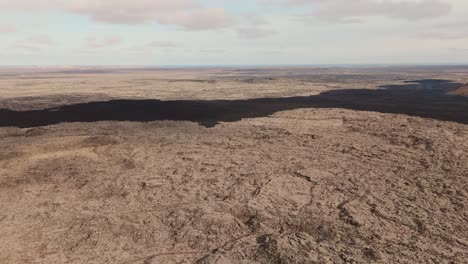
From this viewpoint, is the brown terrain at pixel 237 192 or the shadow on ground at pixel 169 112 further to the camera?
the shadow on ground at pixel 169 112

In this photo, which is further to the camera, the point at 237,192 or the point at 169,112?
the point at 169,112

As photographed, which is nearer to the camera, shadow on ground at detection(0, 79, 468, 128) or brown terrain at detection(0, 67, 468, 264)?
brown terrain at detection(0, 67, 468, 264)

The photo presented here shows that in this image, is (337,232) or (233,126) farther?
(233,126)

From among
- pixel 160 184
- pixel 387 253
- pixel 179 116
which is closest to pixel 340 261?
pixel 387 253

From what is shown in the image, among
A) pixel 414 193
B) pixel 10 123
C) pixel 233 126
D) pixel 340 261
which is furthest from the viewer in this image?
pixel 10 123

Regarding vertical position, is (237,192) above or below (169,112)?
below

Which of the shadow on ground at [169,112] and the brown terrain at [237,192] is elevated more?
the shadow on ground at [169,112]

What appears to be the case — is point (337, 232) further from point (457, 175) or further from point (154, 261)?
point (457, 175)

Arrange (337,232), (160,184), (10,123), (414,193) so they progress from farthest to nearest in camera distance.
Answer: (10,123) → (160,184) → (414,193) → (337,232)
